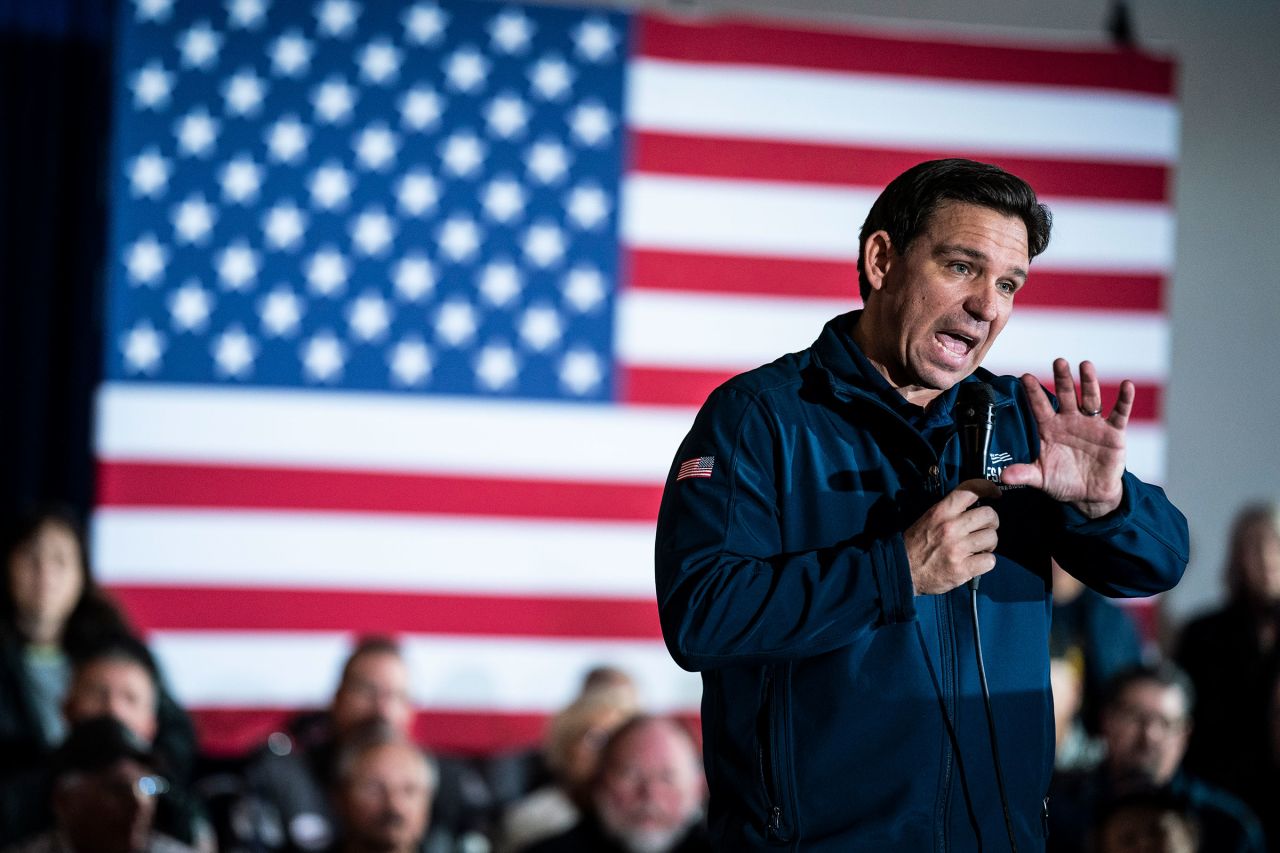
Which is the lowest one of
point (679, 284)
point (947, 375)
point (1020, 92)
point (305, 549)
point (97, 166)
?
point (305, 549)

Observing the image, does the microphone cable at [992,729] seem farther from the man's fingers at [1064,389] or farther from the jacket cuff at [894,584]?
the man's fingers at [1064,389]

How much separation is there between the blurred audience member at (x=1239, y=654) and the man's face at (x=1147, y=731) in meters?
0.33

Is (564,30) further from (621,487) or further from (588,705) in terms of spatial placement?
(588,705)

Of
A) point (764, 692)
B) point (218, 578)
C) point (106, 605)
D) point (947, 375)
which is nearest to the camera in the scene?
point (764, 692)

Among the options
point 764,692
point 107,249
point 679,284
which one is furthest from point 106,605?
point 764,692

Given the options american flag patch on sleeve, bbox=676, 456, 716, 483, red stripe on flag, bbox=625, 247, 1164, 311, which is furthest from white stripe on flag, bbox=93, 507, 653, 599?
american flag patch on sleeve, bbox=676, 456, 716, 483

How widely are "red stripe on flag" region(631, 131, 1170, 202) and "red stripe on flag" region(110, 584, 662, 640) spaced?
170 cm

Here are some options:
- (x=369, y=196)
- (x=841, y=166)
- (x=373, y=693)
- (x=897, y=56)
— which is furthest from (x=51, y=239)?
(x=897, y=56)

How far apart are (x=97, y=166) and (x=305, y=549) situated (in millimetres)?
1656

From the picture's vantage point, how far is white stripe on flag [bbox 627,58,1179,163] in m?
5.85

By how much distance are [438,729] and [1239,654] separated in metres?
2.82

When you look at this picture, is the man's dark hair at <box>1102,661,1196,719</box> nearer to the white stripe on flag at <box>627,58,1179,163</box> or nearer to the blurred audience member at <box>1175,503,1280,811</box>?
the blurred audience member at <box>1175,503,1280,811</box>

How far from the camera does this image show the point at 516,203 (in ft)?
18.9

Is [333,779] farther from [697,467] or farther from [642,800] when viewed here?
[697,467]
